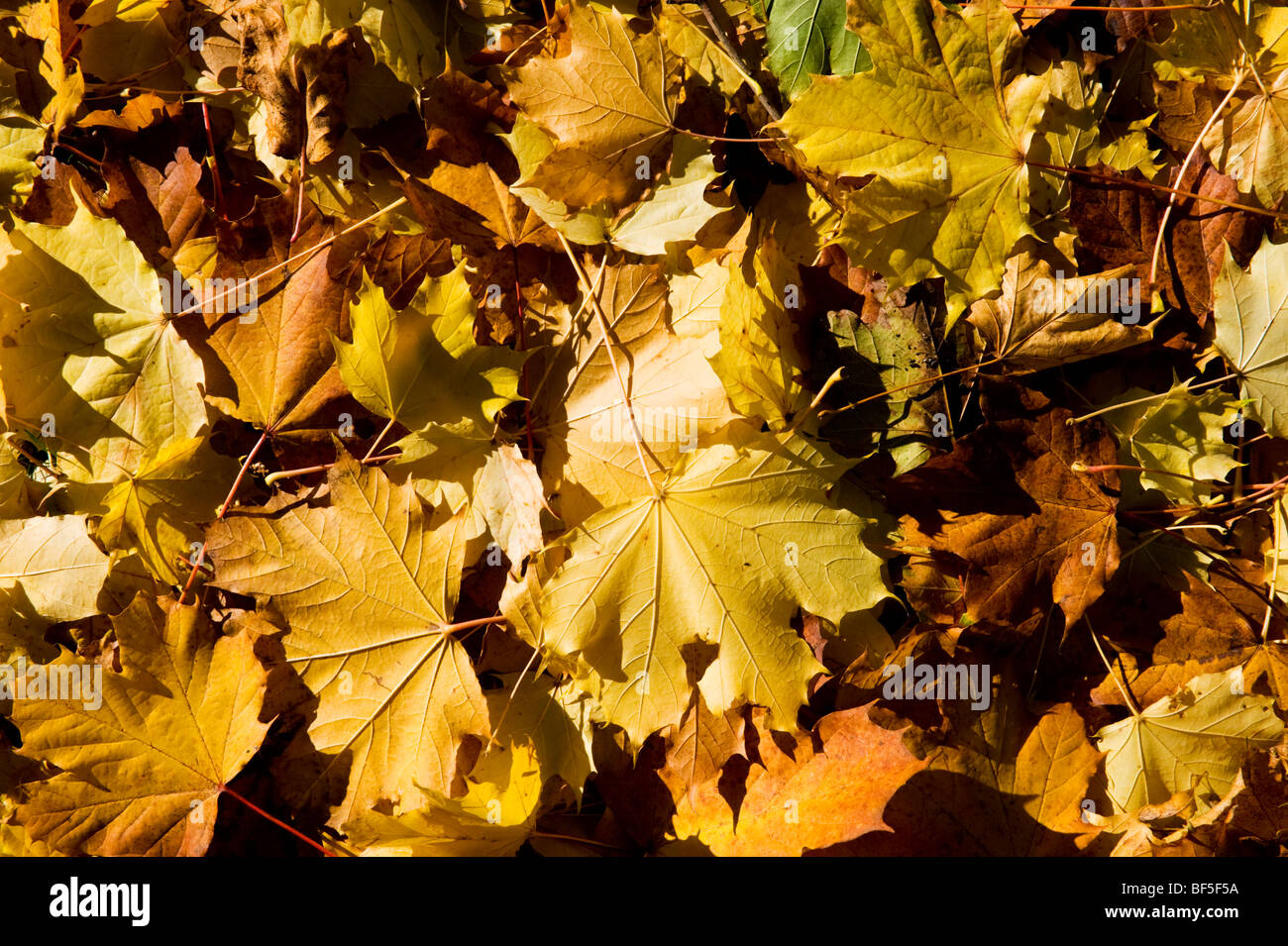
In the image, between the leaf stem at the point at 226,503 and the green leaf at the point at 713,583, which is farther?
the leaf stem at the point at 226,503

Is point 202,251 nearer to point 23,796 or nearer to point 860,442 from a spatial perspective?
point 23,796

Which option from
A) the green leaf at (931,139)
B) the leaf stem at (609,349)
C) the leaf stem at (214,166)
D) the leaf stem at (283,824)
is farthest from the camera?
the leaf stem at (214,166)

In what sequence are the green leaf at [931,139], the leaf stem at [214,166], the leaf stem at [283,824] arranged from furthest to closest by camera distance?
1. the leaf stem at [214,166]
2. the leaf stem at [283,824]
3. the green leaf at [931,139]

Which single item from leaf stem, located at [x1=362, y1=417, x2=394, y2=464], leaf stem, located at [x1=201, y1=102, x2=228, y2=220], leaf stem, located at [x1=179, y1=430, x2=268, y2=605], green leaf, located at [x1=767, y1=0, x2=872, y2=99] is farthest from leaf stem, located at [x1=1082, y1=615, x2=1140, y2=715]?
leaf stem, located at [x1=201, y1=102, x2=228, y2=220]

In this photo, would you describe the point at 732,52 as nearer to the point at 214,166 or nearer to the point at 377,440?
the point at 377,440

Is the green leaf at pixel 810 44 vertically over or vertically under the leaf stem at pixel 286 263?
over

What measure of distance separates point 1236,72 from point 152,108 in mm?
1852

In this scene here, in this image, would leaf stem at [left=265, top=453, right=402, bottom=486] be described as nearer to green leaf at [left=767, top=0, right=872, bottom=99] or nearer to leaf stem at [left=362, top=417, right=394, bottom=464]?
leaf stem at [left=362, top=417, right=394, bottom=464]

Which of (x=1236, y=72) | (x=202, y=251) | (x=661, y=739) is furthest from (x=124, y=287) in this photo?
(x=1236, y=72)

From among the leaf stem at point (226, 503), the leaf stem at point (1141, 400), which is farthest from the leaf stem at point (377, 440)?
the leaf stem at point (1141, 400)

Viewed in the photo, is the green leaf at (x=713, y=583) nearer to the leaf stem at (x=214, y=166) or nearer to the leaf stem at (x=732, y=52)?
the leaf stem at (x=732, y=52)

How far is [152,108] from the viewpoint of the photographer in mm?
1426

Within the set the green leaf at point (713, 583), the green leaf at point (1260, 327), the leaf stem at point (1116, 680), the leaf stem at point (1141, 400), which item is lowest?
the leaf stem at point (1116, 680)

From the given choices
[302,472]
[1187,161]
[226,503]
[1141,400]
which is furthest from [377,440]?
[1187,161]
